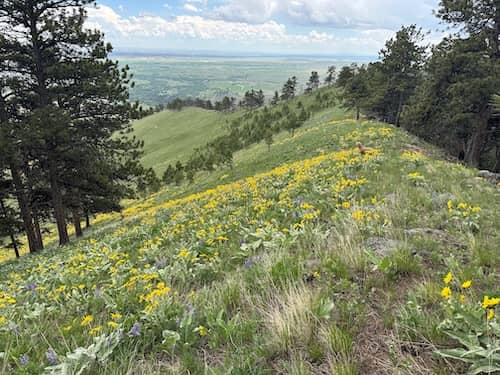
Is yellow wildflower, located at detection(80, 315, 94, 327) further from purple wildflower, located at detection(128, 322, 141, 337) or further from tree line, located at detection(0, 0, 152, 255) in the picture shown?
tree line, located at detection(0, 0, 152, 255)

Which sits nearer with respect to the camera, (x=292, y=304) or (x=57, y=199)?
(x=292, y=304)

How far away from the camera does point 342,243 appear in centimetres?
414

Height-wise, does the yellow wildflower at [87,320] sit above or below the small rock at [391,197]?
below

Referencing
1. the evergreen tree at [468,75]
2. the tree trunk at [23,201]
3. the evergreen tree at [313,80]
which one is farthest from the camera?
the evergreen tree at [313,80]

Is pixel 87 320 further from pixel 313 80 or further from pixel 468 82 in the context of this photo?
pixel 313 80

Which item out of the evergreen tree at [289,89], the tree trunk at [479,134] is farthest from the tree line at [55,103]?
the evergreen tree at [289,89]

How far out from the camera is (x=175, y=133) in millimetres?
104062

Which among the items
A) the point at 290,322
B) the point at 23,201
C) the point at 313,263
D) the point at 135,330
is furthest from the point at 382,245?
the point at 23,201

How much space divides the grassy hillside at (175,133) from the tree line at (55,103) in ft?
186

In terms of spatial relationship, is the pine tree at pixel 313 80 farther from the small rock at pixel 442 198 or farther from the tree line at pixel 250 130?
the small rock at pixel 442 198

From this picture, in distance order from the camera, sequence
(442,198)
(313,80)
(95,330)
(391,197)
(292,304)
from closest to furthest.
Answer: (292,304) → (95,330) → (442,198) → (391,197) → (313,80)

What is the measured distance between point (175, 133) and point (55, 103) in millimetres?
90171

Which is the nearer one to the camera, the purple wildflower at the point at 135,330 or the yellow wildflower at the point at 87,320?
the purple wildflower at the point at 135,330

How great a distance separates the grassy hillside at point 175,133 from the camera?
87.2 m
